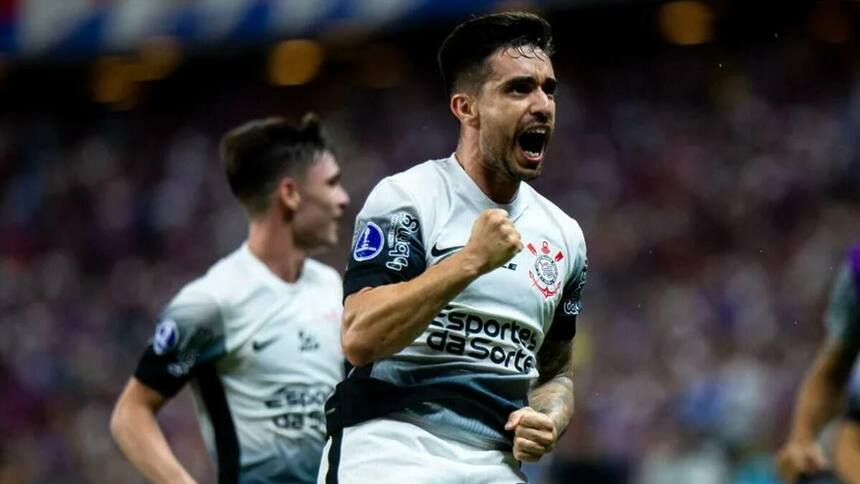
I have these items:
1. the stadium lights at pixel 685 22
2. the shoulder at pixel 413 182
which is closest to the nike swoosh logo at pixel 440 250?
the shoulder at pixel 413 182

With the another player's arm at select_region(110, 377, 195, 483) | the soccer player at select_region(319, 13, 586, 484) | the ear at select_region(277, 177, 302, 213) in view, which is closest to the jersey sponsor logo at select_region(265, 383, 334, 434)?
the another player's arm at select_region(110, 377, 195, 483)

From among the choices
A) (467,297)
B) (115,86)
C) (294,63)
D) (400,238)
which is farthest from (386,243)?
(115,86)

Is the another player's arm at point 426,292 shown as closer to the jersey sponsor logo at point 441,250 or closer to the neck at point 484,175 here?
the jersey sponsor logo at point 441,250

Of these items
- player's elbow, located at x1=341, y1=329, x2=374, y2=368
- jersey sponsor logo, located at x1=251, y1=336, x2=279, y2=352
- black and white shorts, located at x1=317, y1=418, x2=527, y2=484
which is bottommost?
jersey sponsor logo, located at x1=251, y1=336, x2=279, y2=352

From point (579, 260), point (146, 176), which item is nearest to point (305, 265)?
point (579, 260)

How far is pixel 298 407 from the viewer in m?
6.24

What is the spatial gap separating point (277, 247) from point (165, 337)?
2.41 ft

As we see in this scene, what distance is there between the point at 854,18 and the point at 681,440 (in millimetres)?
6328

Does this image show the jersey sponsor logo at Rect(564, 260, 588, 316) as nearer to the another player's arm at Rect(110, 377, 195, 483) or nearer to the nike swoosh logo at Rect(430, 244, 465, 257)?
the nike swoosh logo at Rect(430, 244, 465, 257)

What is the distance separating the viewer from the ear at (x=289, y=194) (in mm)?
6770

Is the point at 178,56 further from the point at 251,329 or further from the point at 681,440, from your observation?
the point at 251,329

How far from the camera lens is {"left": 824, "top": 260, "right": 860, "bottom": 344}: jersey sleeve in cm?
647

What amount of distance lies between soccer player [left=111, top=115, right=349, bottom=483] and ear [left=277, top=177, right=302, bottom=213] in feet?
0.30

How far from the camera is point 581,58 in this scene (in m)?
19.2
